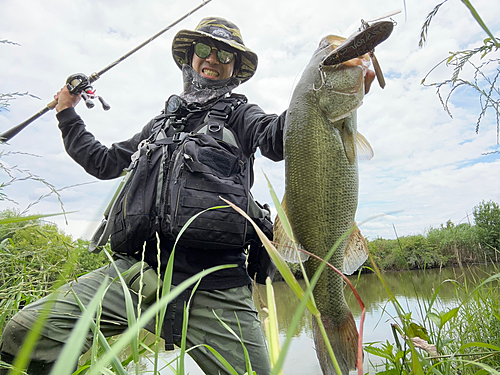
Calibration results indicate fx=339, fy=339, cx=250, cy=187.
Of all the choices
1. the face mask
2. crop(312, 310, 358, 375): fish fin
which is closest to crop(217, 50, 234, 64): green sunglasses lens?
the face mask

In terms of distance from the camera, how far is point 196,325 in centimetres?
224

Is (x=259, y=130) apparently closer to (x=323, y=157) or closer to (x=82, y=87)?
(x=323, y=157)

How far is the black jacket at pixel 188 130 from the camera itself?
7.38 ft

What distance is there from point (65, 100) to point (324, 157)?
9.16 feet

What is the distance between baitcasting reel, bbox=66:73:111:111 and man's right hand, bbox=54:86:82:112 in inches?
1.9

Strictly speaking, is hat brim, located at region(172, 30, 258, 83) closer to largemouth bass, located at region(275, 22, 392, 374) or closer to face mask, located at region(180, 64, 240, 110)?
face mask, located at region(180, 64, 240, 110)

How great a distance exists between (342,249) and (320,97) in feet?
2.75

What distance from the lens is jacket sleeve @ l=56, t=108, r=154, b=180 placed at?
126 inches

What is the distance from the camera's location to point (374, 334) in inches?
310

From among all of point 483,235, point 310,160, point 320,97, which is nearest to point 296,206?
point 310,160

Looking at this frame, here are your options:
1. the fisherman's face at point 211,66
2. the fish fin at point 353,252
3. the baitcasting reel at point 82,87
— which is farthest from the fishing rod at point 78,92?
the fish fin at point 353,252

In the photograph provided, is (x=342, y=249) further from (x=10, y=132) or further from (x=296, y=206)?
(x=10, y=132)

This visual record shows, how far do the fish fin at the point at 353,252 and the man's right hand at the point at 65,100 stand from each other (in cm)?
293

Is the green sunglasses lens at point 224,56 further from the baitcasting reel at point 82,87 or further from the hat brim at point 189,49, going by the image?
the baitcasting reel at point 82,87
